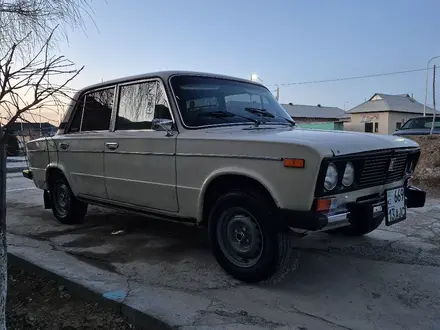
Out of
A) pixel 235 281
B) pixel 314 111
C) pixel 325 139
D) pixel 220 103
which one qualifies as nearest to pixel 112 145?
pixel 220 103

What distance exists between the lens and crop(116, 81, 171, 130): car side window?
4.29 m

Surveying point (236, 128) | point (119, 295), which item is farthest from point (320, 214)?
point (119, 295)

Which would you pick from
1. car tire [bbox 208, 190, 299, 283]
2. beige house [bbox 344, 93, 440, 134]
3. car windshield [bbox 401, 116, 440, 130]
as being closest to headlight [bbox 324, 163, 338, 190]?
car tire [bbox 208, 190, 299, 283]

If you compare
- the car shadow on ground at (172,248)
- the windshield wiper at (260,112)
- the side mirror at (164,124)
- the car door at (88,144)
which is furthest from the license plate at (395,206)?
the car door at (88,144)

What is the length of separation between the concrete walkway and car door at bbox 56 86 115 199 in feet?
2.22

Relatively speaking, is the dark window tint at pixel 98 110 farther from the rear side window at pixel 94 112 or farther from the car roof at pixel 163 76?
the car roof at pixel 163 76

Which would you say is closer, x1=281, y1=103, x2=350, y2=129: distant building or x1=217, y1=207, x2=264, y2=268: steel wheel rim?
x1=217, y1=207, x2=264, y2=268: steel wheel rim

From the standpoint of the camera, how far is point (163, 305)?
121 inches

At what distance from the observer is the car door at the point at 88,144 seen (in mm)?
4980

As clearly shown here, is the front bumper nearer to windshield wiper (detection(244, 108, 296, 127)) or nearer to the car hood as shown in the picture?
the car hood

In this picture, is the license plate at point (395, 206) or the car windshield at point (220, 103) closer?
the license plate at point (395, 206)

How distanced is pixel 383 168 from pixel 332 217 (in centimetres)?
85

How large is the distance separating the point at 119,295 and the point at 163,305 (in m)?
0.40

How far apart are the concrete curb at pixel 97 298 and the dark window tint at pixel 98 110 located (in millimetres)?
1796
